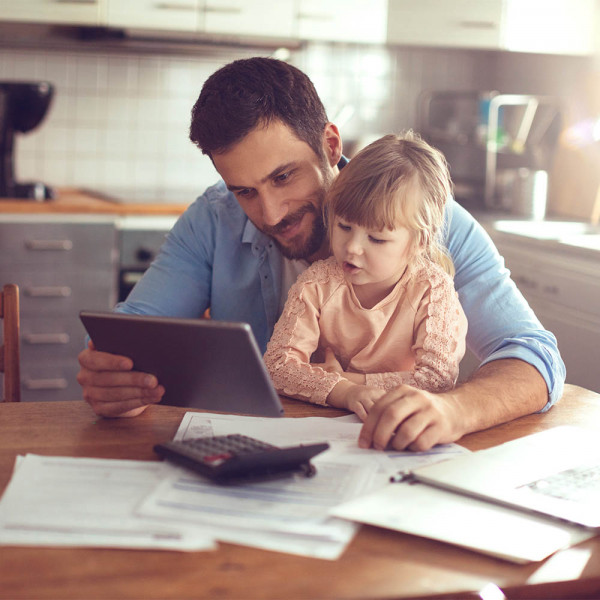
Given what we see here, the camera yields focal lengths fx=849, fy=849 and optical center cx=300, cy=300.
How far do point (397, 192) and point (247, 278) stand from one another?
0.46 m

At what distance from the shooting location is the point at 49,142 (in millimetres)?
3570

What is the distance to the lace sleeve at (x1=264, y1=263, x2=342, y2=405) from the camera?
4.28 feet

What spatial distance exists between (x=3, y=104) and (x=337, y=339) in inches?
83.6

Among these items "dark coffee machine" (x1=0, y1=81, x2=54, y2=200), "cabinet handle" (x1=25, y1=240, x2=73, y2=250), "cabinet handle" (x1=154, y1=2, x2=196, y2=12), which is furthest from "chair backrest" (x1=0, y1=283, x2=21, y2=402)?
"cabinet handle" (x1=154, y1=2, x2=196, y2=12)

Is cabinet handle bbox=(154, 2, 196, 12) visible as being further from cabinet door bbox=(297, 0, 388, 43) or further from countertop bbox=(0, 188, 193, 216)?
countertop bbox=(0, 188, 193, 216)

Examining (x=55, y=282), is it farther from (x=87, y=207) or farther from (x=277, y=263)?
(x=277, y=263)

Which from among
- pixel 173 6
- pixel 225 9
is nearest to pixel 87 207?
pixel 173 6

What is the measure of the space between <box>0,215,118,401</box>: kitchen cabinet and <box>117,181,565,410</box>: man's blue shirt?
4.41 ft

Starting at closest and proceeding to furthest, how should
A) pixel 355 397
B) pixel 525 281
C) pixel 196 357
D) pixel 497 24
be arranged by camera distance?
pixel 196 357
pixel 355 397
pixel 525 281
pixel 497 24

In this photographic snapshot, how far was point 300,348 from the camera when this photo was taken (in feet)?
4.55

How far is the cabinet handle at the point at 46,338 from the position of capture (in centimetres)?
303

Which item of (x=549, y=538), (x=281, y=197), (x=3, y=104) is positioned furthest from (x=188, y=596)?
(x=3, y=104)

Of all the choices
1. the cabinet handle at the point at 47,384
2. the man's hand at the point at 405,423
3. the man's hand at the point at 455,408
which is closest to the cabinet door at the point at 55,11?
the cabinet handle at the point at 47,384

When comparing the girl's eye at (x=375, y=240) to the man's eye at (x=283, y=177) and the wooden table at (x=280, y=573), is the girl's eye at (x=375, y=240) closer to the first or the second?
the man's eye at (x=283, y=177)
